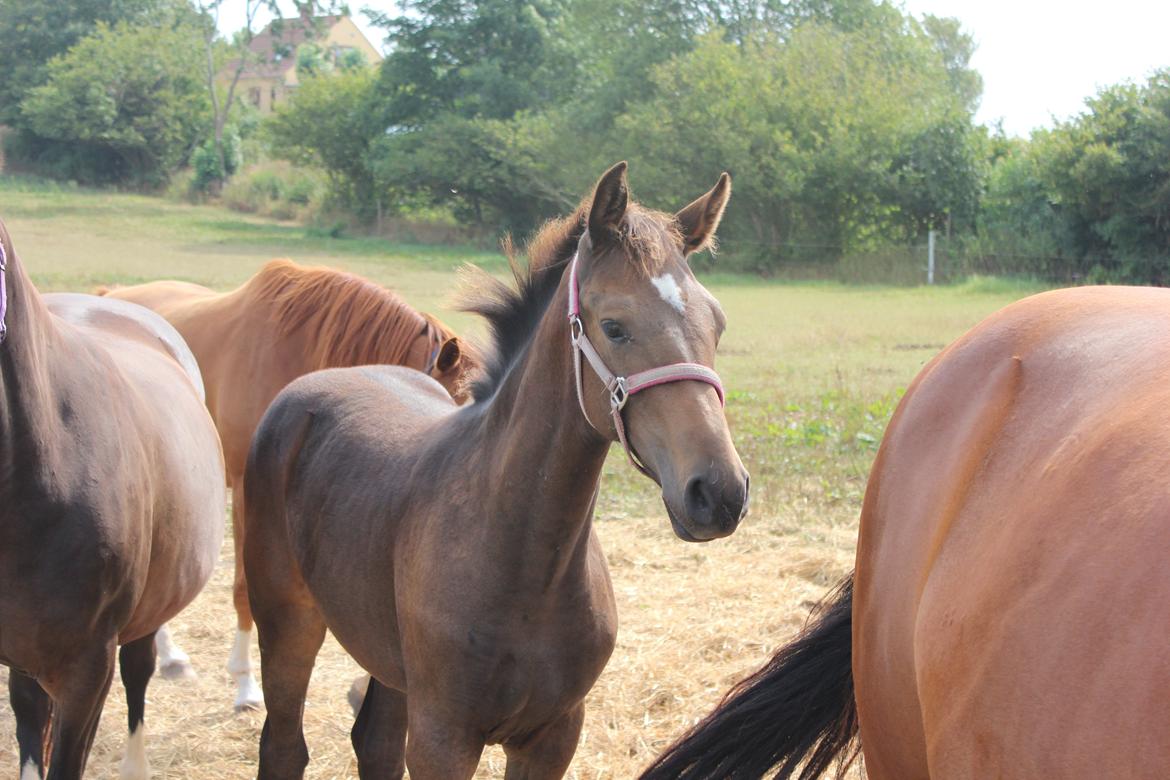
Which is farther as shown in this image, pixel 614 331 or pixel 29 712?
pixel 29 712

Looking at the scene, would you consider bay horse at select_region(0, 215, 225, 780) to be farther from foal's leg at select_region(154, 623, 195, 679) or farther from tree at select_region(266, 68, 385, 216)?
tree at select_region(266, 68, 385, 216)

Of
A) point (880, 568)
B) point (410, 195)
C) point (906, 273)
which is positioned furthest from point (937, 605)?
point (410, 195)

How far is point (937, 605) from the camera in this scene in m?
1.67

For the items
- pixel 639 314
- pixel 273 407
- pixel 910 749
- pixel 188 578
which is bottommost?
pixel 188 578

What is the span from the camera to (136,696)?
3529 millimetres

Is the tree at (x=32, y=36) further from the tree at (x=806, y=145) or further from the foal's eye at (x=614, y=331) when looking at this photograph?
the foal's eye at (x=614, y=331)

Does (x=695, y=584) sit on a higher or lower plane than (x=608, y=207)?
lower

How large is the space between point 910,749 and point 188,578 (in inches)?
94.5

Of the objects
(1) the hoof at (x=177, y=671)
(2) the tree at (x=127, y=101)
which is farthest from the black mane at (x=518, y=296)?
(2) the tree at (x=127, y=101)

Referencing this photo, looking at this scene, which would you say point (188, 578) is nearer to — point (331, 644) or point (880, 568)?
point (331, 644)

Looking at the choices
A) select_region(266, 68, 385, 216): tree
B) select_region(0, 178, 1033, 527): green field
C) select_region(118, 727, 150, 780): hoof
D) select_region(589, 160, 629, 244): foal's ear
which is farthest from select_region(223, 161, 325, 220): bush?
select_region(589, 160, 629, 244): foal's ear

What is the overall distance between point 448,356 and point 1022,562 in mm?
3039

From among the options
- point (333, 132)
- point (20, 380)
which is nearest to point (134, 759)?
point (20, 380)

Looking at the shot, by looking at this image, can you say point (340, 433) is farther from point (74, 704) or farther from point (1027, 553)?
point (1027, 553)
